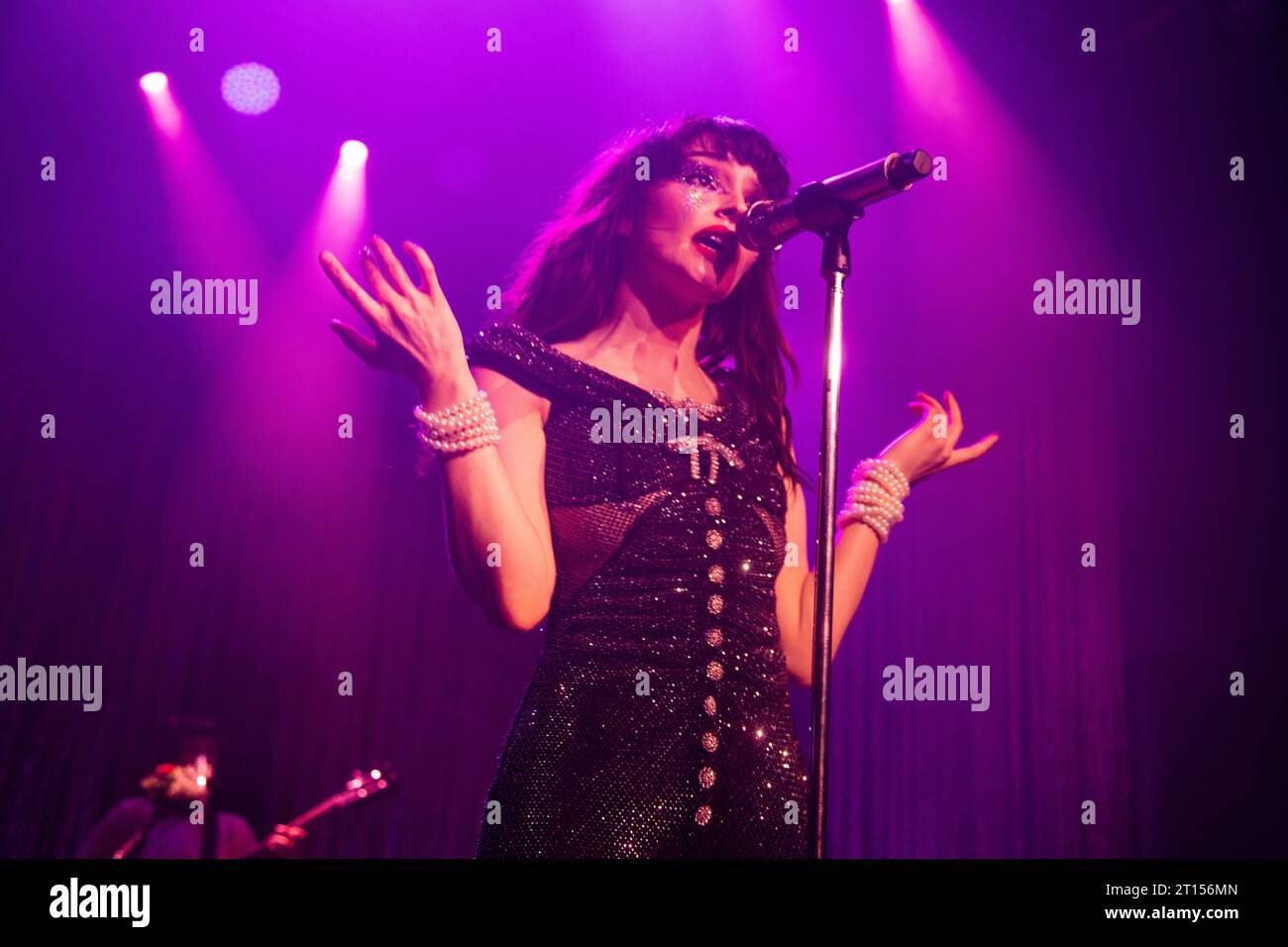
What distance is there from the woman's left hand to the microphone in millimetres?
605

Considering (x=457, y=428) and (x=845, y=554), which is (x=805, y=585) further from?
(x=457, y=428)

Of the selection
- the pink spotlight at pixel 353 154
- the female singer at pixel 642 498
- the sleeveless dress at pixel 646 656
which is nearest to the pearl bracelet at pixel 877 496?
the female singer at pixel 642 498

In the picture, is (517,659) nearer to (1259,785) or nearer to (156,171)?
(156,171)

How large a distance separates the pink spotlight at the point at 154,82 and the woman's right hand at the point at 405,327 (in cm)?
255

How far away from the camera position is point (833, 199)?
5.71 ft

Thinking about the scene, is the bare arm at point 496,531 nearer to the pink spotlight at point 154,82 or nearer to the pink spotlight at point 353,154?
the pink spotlight at point 353,154

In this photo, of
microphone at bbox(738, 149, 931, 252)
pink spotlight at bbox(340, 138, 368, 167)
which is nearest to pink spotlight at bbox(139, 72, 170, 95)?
pink spotlight at bbox(340, 138, 368, 167)

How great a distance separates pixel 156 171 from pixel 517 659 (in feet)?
7.92

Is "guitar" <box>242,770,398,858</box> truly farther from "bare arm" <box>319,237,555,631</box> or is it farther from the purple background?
"bare arm" <box>319,237,555,631</box>

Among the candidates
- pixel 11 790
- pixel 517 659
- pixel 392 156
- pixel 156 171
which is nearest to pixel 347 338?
pixel 392 156

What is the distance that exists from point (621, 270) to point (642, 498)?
585mm

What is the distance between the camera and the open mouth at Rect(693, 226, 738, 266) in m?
2.17

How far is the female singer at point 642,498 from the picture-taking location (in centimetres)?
177

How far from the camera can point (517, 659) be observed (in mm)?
4590
